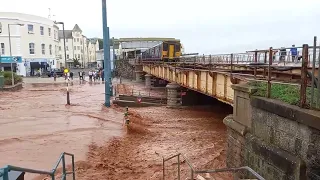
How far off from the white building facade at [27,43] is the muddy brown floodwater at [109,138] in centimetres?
2940

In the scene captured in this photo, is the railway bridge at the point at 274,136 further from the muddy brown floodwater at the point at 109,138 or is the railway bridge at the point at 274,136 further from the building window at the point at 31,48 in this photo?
the building window at the point at 31,48

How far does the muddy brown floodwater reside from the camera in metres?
11.0

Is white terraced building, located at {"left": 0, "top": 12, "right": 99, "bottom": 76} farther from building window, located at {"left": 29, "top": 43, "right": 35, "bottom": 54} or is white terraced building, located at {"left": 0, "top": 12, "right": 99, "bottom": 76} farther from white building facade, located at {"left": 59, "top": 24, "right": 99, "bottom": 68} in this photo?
white building facade, located at {"left": 59, "top": 24, "right": 99, "bottom": 68}

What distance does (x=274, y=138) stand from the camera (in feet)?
22.7

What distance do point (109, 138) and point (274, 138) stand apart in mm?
9696

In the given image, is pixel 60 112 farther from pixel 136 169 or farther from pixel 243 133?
pixel 243 133

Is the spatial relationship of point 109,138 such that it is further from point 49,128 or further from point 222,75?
point 222,75

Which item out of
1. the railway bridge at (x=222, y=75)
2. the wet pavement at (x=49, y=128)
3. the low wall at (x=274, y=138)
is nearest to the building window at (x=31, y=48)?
the wet pavement at (x=49, y=128)

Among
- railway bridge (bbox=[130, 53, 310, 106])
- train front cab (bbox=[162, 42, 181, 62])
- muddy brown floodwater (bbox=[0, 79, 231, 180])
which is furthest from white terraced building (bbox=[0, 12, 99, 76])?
railway bridge (bbox=[130, 53, 310, 106])

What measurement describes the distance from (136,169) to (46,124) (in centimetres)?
897

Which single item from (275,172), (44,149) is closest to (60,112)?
(44,149)

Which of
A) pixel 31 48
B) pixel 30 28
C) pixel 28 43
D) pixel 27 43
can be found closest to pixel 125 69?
pixel 31 48

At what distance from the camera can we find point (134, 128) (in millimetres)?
16859

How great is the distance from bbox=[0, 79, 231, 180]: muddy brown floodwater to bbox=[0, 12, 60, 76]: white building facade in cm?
2940
